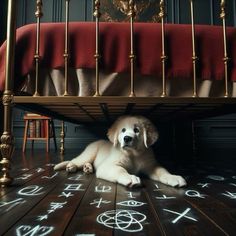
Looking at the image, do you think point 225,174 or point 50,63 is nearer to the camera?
point 50,63

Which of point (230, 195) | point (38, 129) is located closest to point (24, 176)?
point (230, 195)

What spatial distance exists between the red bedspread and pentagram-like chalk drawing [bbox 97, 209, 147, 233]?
2.62 ft

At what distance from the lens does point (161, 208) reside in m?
0.95

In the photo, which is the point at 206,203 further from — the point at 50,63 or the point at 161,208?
the point at 50,63

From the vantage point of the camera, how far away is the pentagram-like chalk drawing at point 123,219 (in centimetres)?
77

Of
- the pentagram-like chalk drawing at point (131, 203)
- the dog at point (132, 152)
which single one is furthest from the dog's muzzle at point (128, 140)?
the pentagram-like chalk drawing at point (131, 203)

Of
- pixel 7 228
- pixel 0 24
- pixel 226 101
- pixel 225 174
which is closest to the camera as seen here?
pixel 7 228

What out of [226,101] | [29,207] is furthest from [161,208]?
[226,101]

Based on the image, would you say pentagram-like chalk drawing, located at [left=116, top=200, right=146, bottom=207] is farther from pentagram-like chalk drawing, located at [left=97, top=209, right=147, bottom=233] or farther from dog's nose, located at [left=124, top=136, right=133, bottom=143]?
dog's nose, located at [left=124, top=136, right=133, bottom=143]

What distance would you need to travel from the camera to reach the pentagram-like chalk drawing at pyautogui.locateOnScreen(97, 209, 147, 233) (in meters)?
0.77

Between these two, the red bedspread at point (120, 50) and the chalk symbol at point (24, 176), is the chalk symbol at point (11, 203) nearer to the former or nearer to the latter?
the chalk symbol at point (24, 176)

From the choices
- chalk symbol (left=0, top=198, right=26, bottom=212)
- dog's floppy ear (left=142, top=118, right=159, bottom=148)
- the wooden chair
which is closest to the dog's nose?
dog's floppy ear (left=142, top=118, right=159, bottom=148)

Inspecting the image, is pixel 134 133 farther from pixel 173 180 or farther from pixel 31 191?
pixel 31 191

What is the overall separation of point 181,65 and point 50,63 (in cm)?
69
